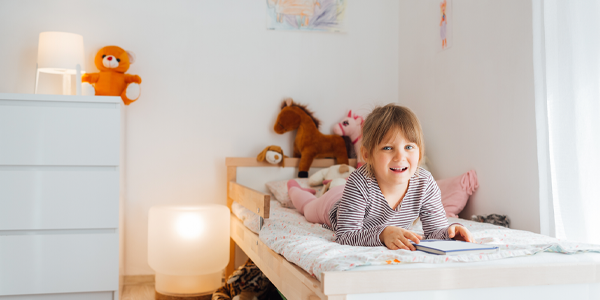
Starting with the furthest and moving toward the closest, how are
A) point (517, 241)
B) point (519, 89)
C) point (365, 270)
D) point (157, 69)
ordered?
point (157, 69), point (519, 89), point (517, 241), point (365, 270)

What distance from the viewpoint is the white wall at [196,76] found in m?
2.50

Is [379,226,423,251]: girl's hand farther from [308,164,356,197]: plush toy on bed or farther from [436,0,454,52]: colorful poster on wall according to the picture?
[436,0,454,52]: colorful poster on wall

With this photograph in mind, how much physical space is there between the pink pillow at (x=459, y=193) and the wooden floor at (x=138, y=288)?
1.49 metres

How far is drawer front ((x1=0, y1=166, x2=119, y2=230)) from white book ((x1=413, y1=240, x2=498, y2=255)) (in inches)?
57.5

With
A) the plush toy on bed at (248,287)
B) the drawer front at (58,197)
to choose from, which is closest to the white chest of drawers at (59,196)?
the drawer front at (58,197)

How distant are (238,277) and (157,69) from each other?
125cm

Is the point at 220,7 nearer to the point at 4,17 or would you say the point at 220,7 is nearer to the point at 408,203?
the point at 4,17

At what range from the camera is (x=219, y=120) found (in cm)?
268

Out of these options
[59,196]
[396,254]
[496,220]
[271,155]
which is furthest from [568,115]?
[59,196]

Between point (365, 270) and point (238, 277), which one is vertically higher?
point (365, 270)

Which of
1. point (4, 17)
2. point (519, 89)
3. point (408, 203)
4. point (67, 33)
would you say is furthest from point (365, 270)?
point (4, 17)

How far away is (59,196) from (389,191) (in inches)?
56.5

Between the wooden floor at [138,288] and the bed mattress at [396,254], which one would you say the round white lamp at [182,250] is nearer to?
the wooden floor at [138,288]

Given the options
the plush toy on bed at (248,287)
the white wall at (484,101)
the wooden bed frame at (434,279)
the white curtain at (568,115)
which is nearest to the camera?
the wooden bed frame at (434,279)
